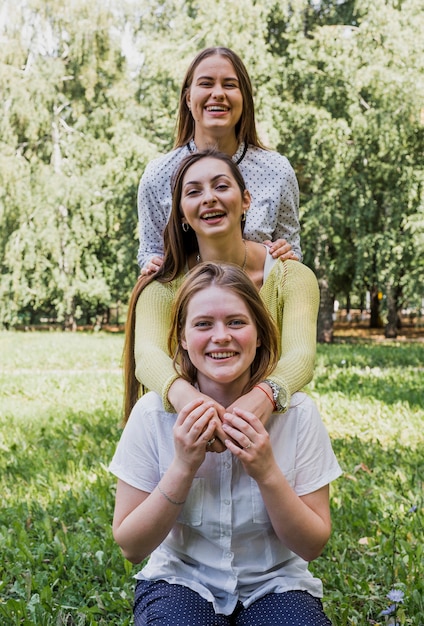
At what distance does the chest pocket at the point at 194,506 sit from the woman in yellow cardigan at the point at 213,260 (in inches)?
12.2

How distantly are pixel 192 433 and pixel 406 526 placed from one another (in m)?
2.33

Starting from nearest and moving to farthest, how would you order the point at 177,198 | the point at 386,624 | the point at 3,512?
the point at 177,198 < the point at 386,624 < the point at 3,512

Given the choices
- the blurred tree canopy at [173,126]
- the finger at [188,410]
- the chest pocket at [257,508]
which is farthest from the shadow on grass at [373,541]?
the blurred tree canopy at [173,126]

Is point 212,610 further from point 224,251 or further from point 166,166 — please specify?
point 166,166

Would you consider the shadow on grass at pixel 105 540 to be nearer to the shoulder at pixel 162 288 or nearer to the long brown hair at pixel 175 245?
the long brown hair at pixel 175 245

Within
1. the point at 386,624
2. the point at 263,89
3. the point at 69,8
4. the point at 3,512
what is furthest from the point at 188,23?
the point at 386,624

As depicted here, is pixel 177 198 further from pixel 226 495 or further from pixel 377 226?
pixel 377 226

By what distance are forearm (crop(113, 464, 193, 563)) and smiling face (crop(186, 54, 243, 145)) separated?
5.14 ft

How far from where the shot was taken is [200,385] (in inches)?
89.7

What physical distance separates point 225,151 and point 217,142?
67 mm

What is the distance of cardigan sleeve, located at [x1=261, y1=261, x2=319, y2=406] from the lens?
2.40 meters

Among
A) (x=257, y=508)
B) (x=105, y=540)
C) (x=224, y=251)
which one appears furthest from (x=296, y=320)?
(x=105, y=540)

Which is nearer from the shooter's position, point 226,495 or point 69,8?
point 226,495

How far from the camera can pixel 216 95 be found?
3012 millimetres
